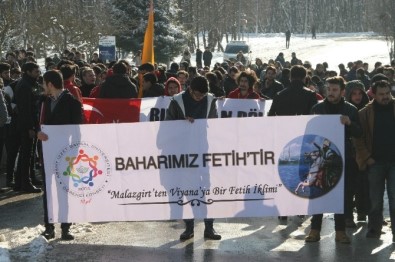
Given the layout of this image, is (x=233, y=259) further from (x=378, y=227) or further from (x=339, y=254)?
(x=378, y=227)

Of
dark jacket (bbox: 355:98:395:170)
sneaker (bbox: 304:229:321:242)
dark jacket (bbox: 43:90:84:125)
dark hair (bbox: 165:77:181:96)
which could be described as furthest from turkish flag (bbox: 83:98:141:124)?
dark jacket (bbox: 355:98:395:170)

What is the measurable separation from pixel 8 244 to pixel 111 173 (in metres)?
1.32

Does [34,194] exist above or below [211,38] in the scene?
below

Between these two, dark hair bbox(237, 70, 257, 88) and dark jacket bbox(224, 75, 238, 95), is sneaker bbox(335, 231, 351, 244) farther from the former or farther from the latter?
dark jacket bbox(224, 75, 238, 95)

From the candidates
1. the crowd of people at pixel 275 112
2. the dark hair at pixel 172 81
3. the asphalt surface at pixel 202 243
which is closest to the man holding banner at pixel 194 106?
the crowd of people at pixel 275 112

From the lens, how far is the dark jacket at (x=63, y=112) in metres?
8.73

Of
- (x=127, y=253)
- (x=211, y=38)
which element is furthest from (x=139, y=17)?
(x=127, y=253)

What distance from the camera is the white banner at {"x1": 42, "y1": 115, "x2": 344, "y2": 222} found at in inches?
339

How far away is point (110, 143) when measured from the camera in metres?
8.62

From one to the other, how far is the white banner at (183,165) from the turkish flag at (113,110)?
332 cm

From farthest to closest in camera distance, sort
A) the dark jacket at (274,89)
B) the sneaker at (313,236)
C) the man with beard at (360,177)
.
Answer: the dark jacket at (274,89), the man with beard at (360,177), the sneaker at (313,236)

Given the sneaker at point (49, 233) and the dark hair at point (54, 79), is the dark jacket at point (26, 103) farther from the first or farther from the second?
the sneaker at point (49, 233)

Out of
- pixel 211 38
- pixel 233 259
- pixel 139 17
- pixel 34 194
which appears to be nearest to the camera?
pixel 233 259

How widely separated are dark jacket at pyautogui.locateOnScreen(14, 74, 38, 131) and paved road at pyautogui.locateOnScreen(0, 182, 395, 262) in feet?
5.99
